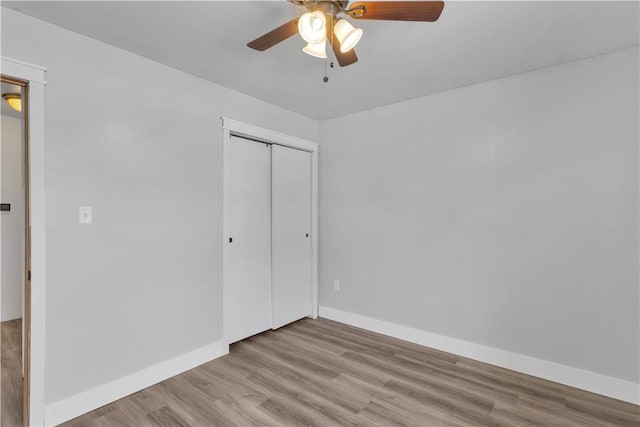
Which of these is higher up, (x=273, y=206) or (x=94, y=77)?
(x=94, y=77)

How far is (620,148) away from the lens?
87.6 inches

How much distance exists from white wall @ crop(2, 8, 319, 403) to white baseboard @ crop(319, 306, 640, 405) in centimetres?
178

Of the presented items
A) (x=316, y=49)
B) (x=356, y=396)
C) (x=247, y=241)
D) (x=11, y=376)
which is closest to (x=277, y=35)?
(x=316, y=49)

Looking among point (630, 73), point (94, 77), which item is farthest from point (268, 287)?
point (630, 73)

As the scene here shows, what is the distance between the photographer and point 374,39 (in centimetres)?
209

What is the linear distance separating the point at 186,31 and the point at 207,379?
2559mm

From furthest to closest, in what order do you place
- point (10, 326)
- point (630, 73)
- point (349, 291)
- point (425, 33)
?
point (349, 291) → point (10, 326) → point (630, 73) → point (425, 33)

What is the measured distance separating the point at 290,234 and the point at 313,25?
97.2 inches

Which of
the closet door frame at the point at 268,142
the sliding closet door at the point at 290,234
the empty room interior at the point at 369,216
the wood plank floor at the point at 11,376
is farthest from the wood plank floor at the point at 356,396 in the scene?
the sliding closet door at the point at 290,234

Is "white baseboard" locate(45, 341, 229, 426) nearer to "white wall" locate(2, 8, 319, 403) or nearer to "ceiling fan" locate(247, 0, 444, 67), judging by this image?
"white wall" locate(2, 8, 319, 403)

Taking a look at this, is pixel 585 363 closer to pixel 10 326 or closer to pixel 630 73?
pixel 630 73

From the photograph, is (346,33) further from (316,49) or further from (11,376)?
(11,376)

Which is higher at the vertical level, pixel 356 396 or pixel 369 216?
pixel 369 216

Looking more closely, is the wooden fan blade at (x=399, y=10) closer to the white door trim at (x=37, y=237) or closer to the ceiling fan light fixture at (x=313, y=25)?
the ceiling fan light fixture at (x=313, y=25)
